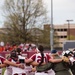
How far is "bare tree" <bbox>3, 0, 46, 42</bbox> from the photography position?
5391 cm

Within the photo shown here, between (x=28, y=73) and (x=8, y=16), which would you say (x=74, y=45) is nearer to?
(x=8, y=16)

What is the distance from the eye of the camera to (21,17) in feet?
178

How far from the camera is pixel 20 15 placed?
54.4 meters

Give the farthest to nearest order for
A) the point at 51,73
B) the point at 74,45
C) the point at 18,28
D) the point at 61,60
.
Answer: the point at 18,28
the point at 74,45
the point at 51,73
the point at 61,60

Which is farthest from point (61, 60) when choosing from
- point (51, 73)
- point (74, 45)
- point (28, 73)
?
point (74, 45)

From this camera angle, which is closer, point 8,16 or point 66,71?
point 66,71

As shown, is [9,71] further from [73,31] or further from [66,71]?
[73,31]

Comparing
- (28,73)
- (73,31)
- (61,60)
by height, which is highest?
(61,60)

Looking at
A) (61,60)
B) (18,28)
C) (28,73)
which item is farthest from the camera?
(18,28)

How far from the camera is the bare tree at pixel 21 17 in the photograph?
53.9 metres

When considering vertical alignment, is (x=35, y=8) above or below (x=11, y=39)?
above

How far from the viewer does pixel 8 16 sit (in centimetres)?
5459

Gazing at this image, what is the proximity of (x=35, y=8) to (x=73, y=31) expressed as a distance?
81.2m

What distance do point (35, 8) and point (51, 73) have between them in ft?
146
